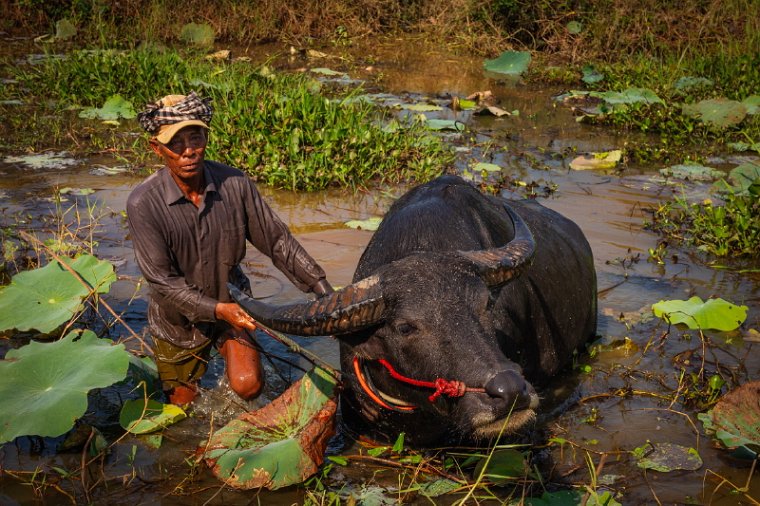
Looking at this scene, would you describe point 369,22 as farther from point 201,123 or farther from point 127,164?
point 201,123

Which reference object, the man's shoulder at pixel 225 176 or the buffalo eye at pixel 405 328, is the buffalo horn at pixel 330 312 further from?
the man's shoulder at pixel 225 176

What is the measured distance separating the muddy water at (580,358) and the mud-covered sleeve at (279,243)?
2.15 ft

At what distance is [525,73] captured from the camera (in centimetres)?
1047

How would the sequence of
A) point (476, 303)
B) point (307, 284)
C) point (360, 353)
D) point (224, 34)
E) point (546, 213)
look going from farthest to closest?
point (224, 34), point (546, 213), point (307, 284), point (360, 353), point (476, 303)

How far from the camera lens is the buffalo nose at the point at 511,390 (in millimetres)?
2631

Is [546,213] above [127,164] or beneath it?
above

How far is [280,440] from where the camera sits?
3.34 m

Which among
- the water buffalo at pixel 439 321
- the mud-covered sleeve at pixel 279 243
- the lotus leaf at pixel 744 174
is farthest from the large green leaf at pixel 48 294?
the lotus leaf at pixel 744 174

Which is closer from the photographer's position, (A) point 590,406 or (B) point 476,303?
(B) point 476,303

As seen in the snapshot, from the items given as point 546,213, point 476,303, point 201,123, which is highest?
point 201,123

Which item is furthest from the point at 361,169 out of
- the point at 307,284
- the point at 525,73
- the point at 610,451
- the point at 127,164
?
the point at 525,73

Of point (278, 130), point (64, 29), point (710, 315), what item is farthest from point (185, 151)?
point (64, 29)

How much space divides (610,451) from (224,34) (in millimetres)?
9607

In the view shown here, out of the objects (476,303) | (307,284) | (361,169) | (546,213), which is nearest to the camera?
(476,303)
